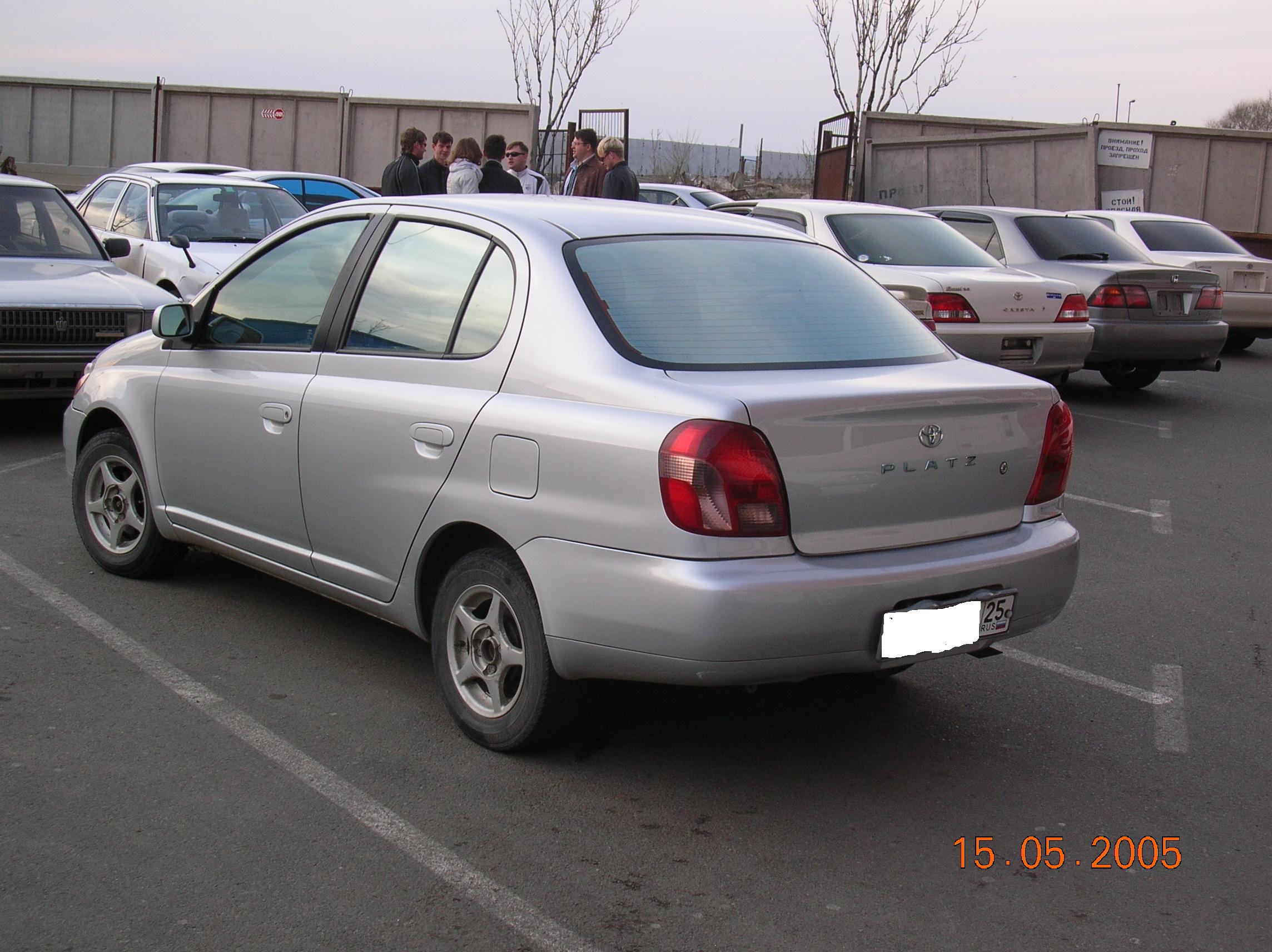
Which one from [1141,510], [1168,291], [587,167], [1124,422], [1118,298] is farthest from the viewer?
[587,167]

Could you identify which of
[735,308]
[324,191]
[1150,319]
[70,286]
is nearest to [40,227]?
[70,286]

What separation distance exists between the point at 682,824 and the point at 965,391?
1.45 meters

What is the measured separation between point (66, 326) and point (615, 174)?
4.89m

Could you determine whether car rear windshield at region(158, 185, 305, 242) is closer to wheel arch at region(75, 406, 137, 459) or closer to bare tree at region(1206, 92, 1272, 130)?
wheel arch at region(75, 406, 137, 459)

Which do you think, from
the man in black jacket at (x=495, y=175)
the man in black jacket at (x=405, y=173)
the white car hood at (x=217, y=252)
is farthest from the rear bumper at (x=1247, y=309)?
the white car hood at (x=217, y=252)

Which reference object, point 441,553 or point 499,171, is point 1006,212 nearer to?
point 499,171

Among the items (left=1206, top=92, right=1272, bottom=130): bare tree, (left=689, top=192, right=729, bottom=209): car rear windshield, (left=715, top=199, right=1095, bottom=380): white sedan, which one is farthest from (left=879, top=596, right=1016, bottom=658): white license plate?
(left=1206, top=92, right=1272, bottom=130): bare tree

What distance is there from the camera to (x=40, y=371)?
831 cm

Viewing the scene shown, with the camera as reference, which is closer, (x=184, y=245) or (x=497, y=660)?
(x=497, y=660)

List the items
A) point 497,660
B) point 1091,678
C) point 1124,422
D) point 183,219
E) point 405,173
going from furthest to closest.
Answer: point 405,173
point 183,219
point 1124,422
point 1091,678
point 497,660

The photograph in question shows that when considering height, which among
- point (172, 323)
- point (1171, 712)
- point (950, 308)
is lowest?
point (1171, 712)

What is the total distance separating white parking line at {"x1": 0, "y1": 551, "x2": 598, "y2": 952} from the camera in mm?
3029

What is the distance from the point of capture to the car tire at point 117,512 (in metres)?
5.50
